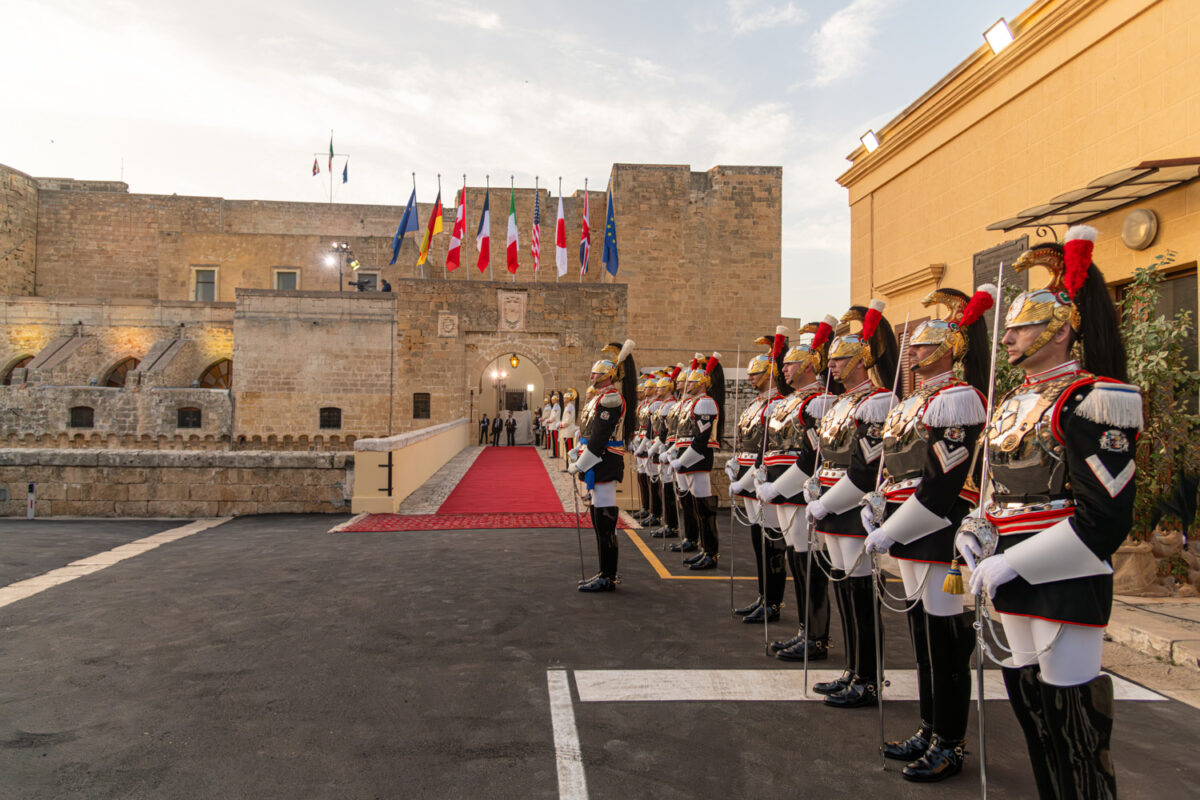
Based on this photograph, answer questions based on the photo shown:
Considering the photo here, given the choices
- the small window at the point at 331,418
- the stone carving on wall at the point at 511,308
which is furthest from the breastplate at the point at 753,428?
the small window at the point at 331,418

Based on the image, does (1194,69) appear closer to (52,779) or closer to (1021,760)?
(1021,760)

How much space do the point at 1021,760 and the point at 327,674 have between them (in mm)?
3507

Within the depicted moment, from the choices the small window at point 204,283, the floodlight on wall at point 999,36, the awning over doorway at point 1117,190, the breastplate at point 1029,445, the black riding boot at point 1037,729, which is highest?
the small window at point 204,283

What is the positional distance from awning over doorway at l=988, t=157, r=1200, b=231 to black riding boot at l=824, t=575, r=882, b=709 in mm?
5247

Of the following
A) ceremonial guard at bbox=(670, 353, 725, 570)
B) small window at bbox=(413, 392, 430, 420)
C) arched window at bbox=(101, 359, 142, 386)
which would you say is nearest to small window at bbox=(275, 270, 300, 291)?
arched window at bbox=(101, 359, 142, 386)

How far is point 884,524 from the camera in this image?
313cm

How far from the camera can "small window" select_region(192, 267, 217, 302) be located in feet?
105

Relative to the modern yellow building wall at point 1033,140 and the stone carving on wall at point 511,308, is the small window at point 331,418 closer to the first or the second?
the stone carving on wall at point 511,308

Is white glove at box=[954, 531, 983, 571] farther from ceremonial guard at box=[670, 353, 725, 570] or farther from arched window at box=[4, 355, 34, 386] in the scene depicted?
arched window at box=[4, 355, 34, 386]

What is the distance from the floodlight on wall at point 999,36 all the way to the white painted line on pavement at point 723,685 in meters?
8.38

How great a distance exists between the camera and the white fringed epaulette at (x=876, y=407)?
3.62 m

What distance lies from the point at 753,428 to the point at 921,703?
2638mm

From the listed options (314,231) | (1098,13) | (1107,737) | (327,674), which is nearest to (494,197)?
(314,231)

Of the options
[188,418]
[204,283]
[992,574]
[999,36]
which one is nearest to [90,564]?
[992,574]
